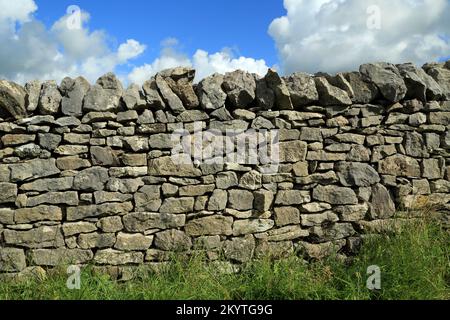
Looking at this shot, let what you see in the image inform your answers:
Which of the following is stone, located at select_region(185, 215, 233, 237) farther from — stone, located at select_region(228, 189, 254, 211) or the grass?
the grass

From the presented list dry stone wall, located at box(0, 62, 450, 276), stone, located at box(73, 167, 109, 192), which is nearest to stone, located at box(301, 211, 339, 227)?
dry stone wall, located at box(0, 62, 450, 276)

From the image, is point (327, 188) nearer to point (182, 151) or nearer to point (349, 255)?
point (349, 255)

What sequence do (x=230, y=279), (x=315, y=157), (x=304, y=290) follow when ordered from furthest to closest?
(x=315, y=157)
(x=230, y=279)
(x=304, y=290)

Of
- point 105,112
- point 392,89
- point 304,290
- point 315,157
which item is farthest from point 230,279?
point 392,89

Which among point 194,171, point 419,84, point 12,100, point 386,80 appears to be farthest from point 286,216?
point 12,100

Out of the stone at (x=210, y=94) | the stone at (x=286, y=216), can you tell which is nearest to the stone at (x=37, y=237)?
the stone at (x=210, y=94)

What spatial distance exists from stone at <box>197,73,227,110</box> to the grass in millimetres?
1650

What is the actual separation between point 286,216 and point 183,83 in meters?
1.86

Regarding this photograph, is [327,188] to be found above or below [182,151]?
below

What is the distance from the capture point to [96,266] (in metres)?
4.19

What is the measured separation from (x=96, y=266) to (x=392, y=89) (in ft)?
12.5

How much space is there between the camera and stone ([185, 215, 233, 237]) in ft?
14.0

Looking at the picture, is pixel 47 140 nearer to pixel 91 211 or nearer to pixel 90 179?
pixel 90 179

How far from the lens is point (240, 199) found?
4.34 meters
